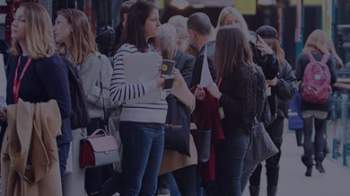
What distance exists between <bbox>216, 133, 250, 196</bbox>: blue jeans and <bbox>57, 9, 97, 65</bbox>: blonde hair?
127 centimetres

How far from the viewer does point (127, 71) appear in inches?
251

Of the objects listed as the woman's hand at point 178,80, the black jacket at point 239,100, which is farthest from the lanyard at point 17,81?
the black jacket at point 239,100

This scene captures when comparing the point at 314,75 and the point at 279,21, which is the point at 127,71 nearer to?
the point at 314,75

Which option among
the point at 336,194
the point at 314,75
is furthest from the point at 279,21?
the point at 336,194

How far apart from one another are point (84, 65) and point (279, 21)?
14.5 metres

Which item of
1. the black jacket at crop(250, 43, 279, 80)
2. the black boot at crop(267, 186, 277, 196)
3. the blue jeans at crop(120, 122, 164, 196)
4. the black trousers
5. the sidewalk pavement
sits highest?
the black jacket at crop(250, 43, 279, 80)

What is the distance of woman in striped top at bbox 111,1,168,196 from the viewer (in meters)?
6.34

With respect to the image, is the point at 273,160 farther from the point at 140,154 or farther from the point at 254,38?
the point at 140,154

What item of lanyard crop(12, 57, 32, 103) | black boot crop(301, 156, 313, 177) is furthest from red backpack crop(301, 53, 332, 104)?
lanyard crop(12, 57, 32, 103)

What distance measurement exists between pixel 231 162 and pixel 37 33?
6.59ft

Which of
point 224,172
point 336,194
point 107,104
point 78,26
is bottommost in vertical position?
point 336,194

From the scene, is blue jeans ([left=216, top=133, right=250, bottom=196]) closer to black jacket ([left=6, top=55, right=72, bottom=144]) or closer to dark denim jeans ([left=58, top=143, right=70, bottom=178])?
dark denim jeans ([left=58, top=143, right=70, bottom=178])

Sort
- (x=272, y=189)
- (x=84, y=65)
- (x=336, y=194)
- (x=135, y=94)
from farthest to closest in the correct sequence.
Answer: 1. (x=336, y=194)
2. (x=272, y=189)
3. (x=84, y=65)
4. (x=135, y=94)

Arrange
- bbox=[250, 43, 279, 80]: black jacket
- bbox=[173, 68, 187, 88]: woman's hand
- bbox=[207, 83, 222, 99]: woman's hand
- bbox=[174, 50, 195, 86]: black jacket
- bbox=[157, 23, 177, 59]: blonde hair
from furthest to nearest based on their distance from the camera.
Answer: bbox=[250, 43, 279, 80]: black jacket < bbox=[174, 50, 195, 86]: black jacket < bbox=[157, 23, 177, 59]: blonde hair < bbox=[207, 83, 222, 99]: woman's hand < bbox=[173, 68, 187, 88]: woman's hand
